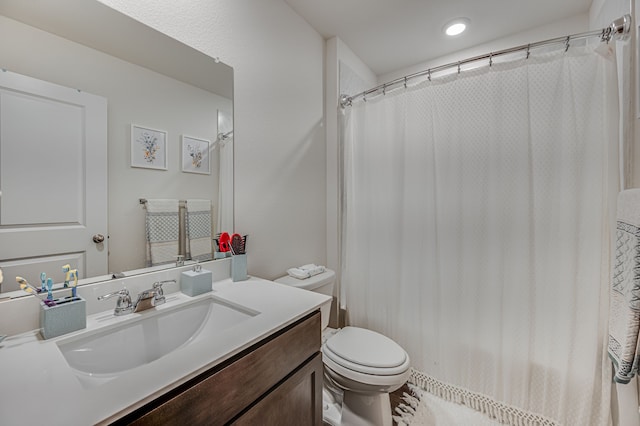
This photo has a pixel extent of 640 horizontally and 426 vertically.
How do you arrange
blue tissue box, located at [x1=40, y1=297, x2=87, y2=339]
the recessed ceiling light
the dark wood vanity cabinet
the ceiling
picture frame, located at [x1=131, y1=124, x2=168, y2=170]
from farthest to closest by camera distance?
1. the recessed ceiling light
2. the ceiling
3. picture frame, located at [x1=131, y1=124, x2=168, y2=170]
4. blue tissue box, located at [x1=40, y1=297, x2=87, y2=339]
5. the dark wood vanity cabinet

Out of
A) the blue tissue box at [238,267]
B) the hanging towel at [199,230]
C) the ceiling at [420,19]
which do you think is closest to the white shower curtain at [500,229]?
the ceiling at [420,19]

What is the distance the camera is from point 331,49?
6.50ft

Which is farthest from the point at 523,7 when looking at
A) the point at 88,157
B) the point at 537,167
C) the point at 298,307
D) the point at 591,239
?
the point at 88,157

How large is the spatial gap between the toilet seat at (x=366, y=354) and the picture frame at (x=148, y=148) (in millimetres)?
1148

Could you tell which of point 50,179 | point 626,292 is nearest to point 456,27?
point 626,292

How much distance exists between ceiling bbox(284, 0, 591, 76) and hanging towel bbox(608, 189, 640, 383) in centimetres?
139

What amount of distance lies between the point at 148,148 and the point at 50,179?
12.0 inches

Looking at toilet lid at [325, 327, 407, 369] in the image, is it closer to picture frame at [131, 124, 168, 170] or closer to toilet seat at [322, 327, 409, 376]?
toilet seat at [322, 327, 409, 376]

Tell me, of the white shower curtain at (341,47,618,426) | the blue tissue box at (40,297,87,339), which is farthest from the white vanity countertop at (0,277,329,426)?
the white shower curtain at (341,47,618,426)

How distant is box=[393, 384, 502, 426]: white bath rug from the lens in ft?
4.59

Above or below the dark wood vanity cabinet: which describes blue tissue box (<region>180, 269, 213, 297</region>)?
above

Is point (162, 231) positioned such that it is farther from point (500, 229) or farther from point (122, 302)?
point (500, 229)

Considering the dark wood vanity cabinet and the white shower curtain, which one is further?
the white shower curtain

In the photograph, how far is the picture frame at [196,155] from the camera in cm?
113
